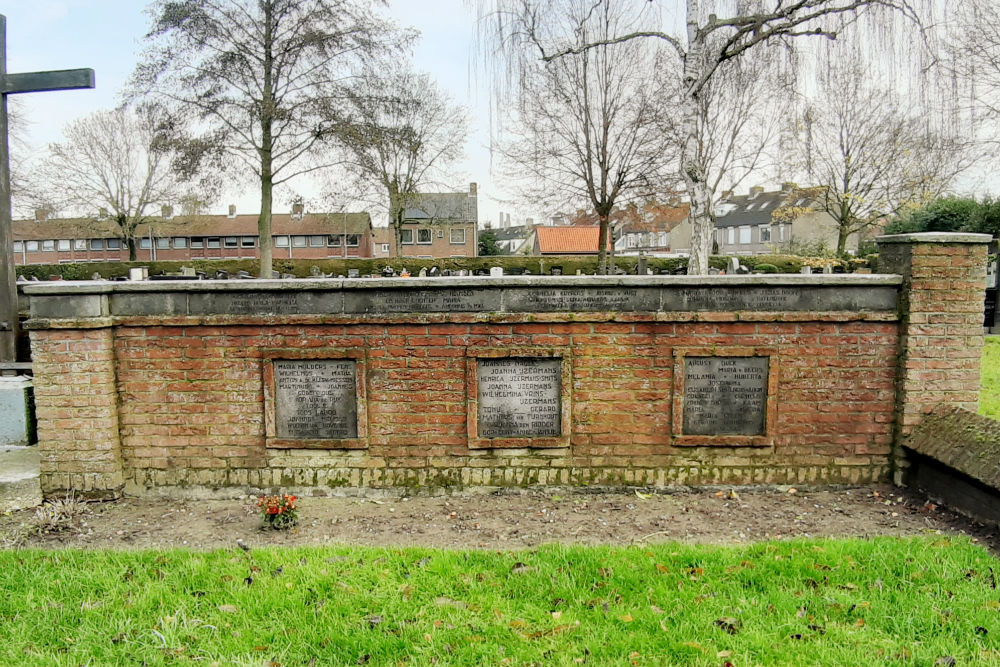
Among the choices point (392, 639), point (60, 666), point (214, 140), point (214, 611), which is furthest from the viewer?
point (214, 140)

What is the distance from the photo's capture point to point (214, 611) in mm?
3293

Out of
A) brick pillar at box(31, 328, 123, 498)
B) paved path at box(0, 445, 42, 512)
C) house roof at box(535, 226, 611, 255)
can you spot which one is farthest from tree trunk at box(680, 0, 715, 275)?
house roof at box(535, 226, 611, 255)

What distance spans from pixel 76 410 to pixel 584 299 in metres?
4.30

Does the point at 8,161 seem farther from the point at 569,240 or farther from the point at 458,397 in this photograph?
the point at 569,240

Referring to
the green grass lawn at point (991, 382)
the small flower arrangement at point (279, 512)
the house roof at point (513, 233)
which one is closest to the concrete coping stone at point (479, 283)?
the small flower arrangement at point (279, 512)

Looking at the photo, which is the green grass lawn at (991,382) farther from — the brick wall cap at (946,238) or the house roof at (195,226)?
the house roof at (195,226)

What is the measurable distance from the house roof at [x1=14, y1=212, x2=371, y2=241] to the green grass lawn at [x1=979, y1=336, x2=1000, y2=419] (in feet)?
115

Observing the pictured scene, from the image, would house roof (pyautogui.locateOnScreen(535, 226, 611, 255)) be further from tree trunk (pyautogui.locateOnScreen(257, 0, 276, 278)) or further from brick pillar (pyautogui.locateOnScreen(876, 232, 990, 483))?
brick pillar (pyautogui.locateOnScreen(876, 232, 990, 483))

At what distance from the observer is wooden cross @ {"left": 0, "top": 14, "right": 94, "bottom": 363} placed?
20.2 feet

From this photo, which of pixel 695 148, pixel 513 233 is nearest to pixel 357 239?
pixel 513 233

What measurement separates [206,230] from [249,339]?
5883 centimetres

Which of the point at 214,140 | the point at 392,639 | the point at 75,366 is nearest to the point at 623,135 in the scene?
the point at 214,140

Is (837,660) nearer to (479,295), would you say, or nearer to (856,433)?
(856,433)

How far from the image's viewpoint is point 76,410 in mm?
5125
